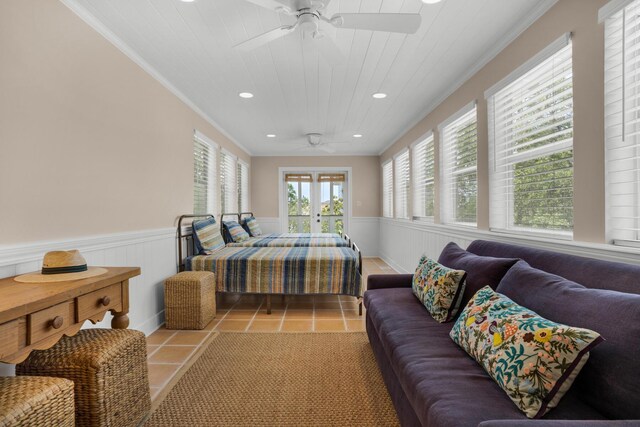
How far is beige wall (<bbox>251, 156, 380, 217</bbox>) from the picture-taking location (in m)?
7.33

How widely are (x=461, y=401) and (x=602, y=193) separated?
1371mm

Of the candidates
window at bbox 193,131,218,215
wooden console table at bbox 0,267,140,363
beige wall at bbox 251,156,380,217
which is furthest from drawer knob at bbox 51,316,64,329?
beige wall at bbox 251,156,380,217

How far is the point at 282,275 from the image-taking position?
11.1ft

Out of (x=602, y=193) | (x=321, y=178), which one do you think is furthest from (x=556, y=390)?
(x=321, y=178)

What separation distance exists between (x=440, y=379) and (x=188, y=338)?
2282mm

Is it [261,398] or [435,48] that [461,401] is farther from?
[435,48]

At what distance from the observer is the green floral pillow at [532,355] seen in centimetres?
100

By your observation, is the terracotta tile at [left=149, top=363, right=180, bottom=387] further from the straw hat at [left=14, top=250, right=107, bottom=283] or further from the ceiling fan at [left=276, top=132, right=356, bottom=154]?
the ceiling fan at [left=276, top=132, right=356, bottom=154]

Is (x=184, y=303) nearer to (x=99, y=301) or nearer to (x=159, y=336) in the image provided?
(x=159, y=336)

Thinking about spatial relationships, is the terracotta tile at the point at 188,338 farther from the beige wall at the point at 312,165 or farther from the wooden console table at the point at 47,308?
the beige wall at the point at 312,165

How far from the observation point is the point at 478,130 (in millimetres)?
2916

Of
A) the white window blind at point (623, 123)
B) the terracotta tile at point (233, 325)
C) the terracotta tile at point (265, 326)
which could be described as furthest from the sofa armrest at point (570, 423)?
the terracotta tile at point (233, 325)

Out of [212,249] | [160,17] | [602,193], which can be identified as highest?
[160,17]

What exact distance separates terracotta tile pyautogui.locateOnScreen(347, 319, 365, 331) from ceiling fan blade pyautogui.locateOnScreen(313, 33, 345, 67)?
7.55ft
